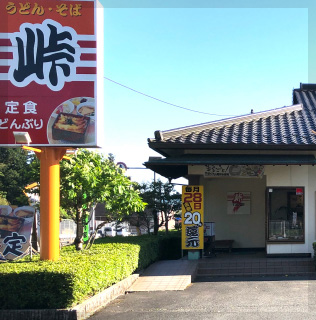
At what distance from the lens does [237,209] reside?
→ 17016 mm

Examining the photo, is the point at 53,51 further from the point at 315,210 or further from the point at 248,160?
the point at 315,210

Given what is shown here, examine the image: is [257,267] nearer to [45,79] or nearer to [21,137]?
[21,137]

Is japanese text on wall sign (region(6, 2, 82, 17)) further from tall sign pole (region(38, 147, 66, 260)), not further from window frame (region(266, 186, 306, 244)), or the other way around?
window frame (region(266, 186, 306, 244))

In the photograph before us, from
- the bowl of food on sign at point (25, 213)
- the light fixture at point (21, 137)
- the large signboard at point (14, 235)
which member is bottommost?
the large signboard at point (14, 235)

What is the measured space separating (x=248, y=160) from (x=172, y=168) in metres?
3.22

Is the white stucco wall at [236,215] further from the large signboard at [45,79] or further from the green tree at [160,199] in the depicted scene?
the large signboard at [45,79]

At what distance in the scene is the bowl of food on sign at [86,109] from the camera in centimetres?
987

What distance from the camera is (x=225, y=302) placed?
30.0 ft

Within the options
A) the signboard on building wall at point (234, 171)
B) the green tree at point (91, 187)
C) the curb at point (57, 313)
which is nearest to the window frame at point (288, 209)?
the signboard on building wall at point (234, 171)

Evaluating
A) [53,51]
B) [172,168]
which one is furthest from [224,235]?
[53,51]

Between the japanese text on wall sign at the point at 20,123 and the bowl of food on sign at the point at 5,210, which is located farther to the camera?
the bowl of food on sign at the point at 5,210

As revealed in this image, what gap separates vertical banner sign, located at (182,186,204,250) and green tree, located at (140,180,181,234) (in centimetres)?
457

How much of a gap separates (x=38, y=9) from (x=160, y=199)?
10.4 meters

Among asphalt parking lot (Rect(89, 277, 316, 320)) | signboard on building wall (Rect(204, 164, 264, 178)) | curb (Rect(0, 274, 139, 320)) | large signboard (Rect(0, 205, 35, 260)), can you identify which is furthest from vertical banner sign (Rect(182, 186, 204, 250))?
curb (Rect(0, 274, 139, 320))
